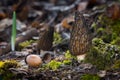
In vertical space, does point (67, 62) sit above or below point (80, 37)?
below

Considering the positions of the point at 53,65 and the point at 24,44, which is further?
the point at 24,44

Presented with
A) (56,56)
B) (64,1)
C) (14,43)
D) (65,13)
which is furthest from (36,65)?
(64,1)

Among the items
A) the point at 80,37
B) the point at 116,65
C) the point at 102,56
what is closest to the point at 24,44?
the point at 80,37

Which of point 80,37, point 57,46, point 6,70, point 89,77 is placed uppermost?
point 57,46

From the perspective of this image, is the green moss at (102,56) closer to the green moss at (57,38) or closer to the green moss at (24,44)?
the green moss at (57,38)

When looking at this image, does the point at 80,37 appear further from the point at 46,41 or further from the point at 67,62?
the point at 46,41

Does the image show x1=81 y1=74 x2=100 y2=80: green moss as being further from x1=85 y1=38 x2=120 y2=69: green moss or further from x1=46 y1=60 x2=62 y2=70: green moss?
x1=46 y1=60 x2=62 y2=70: green moss

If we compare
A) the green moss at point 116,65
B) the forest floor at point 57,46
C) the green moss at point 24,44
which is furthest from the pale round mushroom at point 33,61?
the green moss at point 24,44
